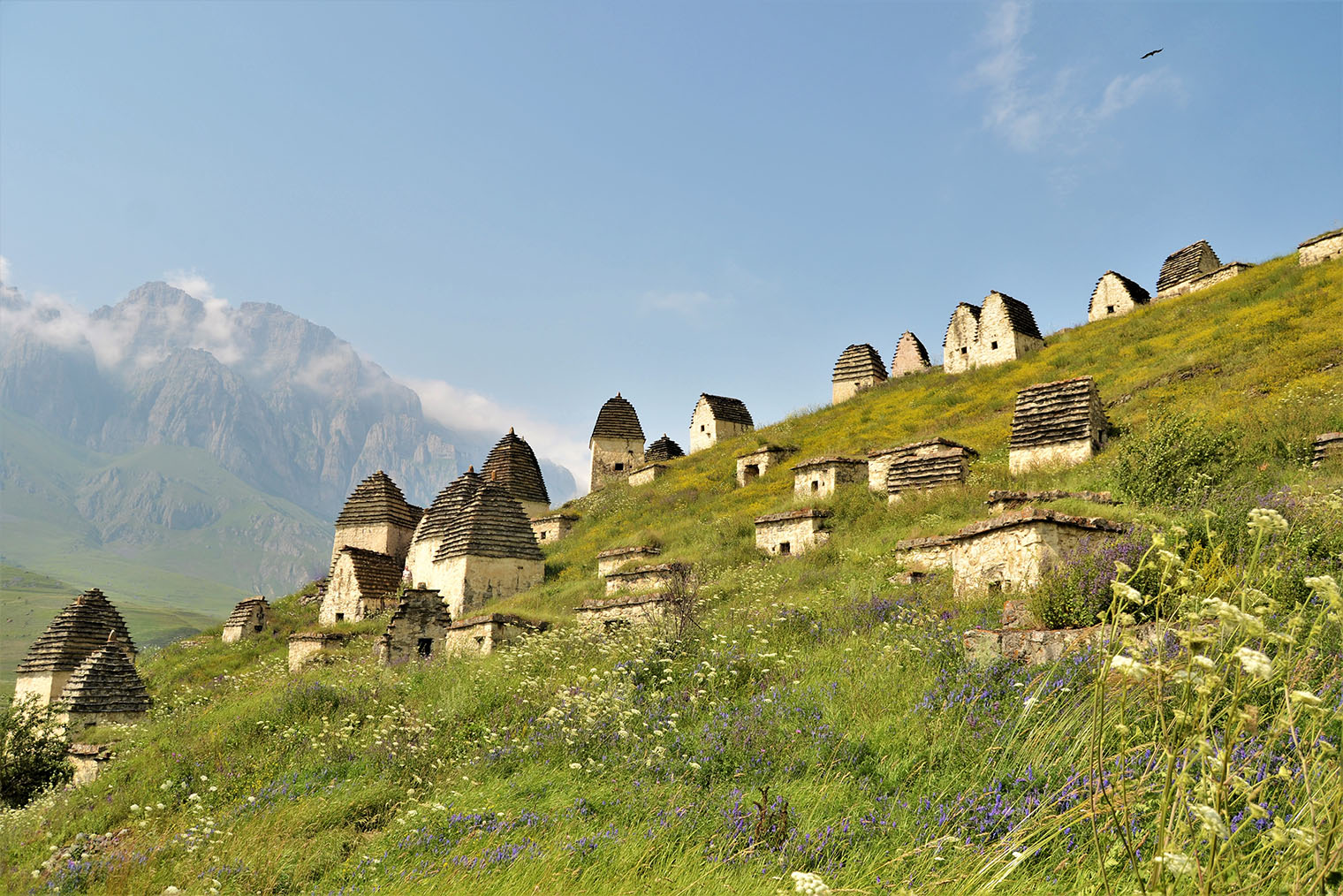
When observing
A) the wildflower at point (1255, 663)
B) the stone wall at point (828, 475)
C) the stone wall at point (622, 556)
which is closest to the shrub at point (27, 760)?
the stone wall at point (622, 556)

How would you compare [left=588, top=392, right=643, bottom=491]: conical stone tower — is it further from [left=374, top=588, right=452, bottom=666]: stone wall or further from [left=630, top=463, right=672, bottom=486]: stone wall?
[left=374, top=588, right=452, bottom=666]: stone wall

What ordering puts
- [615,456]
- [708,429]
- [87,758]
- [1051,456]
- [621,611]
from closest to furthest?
[87,758] < [621,611] < [1051,456] < [708,429] < [615,456]

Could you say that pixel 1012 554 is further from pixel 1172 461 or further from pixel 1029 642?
pixel 1172 461

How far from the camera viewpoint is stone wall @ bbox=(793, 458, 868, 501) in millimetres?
23125

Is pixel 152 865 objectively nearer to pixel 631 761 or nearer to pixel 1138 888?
pixel 631 761

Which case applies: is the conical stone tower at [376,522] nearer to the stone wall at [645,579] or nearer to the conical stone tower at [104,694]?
the conical stone tower at [104,694]

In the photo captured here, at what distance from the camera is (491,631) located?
53.7 ft

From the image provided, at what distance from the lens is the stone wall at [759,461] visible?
33.5m

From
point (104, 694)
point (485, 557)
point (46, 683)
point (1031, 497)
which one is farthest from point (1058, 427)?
point (46, 683)

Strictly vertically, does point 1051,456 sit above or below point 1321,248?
below

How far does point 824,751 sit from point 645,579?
1198 centimetres

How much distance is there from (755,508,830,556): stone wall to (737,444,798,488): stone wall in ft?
41.9

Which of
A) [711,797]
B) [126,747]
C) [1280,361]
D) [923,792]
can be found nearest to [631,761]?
[711,797]

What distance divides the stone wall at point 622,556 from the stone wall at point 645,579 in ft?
6.52
